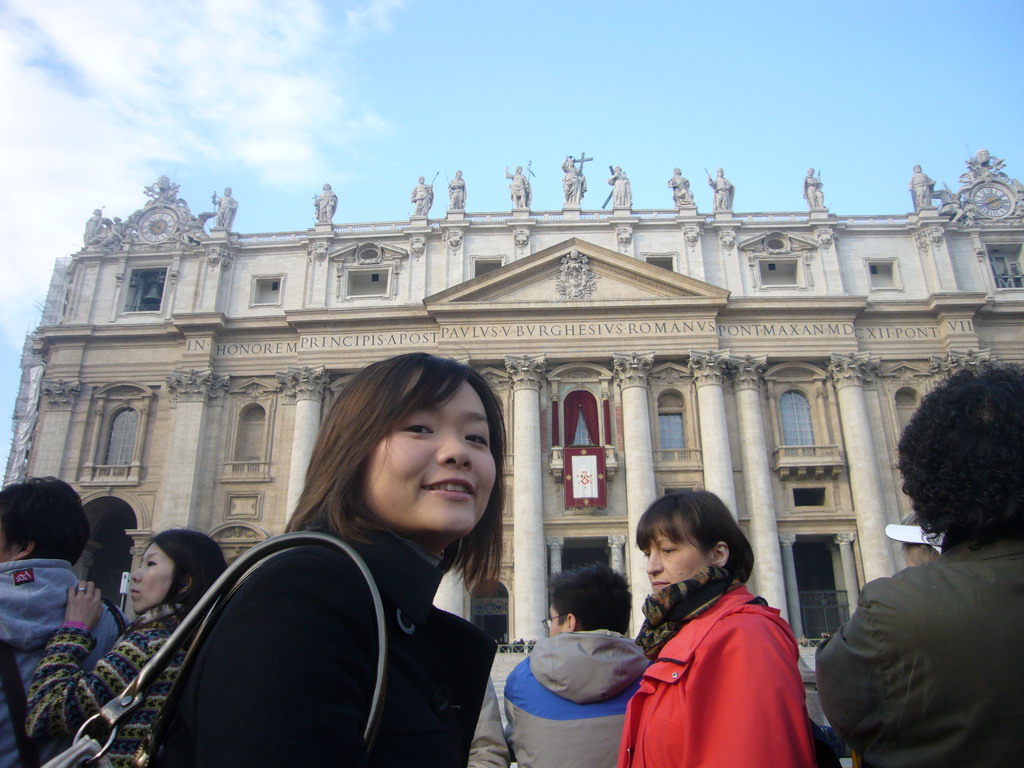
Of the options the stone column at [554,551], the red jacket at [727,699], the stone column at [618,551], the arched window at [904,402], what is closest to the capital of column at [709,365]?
the stone column at [618,551]

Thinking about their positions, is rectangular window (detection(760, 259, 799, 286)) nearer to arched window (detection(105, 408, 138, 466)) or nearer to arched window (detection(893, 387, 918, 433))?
arched window (detection(893, 387, 918, 433))

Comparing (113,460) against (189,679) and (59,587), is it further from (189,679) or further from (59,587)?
(189,679)

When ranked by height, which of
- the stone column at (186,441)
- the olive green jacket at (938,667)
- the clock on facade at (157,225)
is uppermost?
the clock on facade at (157,225)

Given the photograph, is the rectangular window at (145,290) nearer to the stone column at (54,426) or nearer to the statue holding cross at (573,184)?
the stone column at (54,426)

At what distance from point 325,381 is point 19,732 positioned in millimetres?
26884

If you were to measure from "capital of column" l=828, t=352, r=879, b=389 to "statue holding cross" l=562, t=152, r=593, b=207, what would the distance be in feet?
41.0

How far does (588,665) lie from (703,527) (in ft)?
3.53

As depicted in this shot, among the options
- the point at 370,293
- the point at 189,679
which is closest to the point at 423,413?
the point at 189,679

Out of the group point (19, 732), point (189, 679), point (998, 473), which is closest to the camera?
point (189, 679)

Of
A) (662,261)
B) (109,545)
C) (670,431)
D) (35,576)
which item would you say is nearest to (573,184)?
(662,261)

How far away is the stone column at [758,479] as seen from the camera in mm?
25844

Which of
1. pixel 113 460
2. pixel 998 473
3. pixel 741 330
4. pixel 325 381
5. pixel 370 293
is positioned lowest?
pixel 998 473

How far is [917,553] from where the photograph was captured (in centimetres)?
523

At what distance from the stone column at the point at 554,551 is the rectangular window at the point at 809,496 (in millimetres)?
9063
